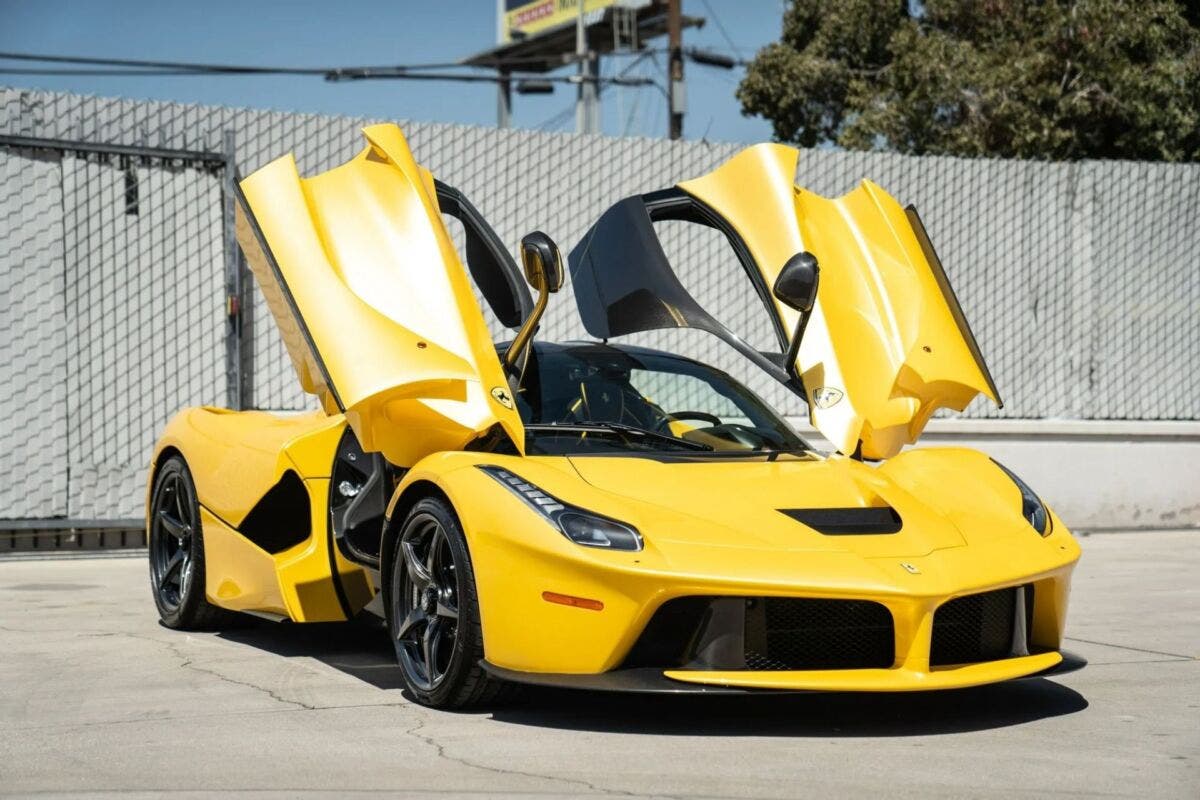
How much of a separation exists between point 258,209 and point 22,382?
5.09 m

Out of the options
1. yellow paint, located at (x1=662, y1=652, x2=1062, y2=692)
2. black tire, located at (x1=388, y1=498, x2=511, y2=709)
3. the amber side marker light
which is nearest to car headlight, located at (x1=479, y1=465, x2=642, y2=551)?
the amber side marker light

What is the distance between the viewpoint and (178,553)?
741 cm

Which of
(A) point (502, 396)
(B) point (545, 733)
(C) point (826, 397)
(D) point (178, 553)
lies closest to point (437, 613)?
(B) point (545, 733)

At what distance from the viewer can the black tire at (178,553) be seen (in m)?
7.15

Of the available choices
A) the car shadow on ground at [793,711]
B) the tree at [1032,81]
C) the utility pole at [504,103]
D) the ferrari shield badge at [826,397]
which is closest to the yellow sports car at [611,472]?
the ferrari shield badge at [826,397]

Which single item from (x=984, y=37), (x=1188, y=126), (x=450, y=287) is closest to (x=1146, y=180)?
(x=1188, y=126)

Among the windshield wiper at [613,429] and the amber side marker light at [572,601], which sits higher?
the windshield wiper at [613,429]

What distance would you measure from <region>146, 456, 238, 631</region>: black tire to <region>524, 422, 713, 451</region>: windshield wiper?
201 centimetres

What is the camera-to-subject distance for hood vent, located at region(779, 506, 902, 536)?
5133 mm

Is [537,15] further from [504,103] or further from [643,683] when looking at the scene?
[643,683]

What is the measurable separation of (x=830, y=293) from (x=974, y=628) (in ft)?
6.28

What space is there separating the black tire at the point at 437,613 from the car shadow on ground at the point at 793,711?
0.55ft

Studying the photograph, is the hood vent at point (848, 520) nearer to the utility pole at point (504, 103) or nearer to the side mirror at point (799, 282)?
the side mirror at point (799, 282)

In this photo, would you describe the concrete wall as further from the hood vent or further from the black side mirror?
the hood vent
